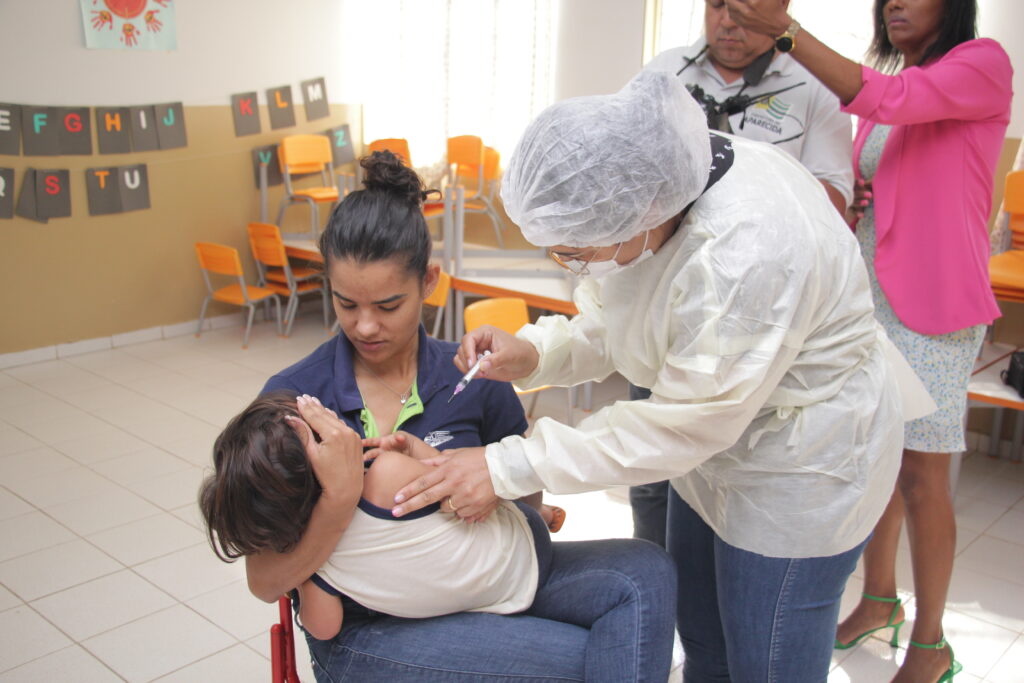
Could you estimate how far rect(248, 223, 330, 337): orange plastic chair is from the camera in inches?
212

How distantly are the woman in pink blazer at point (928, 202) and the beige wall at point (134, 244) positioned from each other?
4.27 m

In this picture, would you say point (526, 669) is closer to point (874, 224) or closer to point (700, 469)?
point (700, 469)

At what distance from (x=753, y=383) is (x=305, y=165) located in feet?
16.8

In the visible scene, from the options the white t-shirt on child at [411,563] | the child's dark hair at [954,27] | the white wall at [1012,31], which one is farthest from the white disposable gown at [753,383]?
the white wall at [1012,31]

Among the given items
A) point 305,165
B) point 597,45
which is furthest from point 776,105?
point 305,165

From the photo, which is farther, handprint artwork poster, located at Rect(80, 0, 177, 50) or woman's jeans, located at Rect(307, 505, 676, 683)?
handprint artwork poster, located at Rect(80, 0, 177, 50)

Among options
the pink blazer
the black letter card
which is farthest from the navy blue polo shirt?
the black letter card

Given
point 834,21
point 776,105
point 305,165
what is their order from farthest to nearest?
point 305,165
point 834,21
point 776,105

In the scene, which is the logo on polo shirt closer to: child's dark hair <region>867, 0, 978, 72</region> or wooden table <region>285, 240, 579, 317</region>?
child's dark hair <region>867, 0, 978, 72</region>

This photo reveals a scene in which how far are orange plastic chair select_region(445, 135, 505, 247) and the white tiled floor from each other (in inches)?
59.5

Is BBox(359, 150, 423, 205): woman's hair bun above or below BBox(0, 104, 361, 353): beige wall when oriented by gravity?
above

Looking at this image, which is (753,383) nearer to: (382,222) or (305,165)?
(382,222)

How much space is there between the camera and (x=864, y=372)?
142 cm

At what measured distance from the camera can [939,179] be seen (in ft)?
6.89
